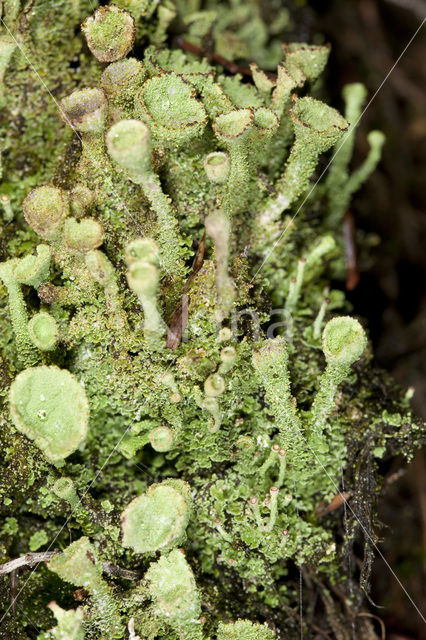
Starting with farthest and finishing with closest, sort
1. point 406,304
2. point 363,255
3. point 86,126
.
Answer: point 406,304 < point 363,255 < point 86,126

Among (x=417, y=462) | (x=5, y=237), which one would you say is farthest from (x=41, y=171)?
(x=417, y=462)

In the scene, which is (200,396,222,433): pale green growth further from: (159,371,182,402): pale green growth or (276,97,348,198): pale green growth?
(276,97,348,198): pale green growth

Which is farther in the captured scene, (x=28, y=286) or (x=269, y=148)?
(x=269, y=148)

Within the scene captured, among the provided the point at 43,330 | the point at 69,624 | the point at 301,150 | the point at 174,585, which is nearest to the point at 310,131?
the point at 301,150

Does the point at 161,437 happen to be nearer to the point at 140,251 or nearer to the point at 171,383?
the point at 171,383

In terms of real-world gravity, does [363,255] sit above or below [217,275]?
below

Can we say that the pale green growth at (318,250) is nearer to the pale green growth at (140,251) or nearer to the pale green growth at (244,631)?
the pale green growth at (140,251)

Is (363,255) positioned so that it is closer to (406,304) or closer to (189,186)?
(406,304)

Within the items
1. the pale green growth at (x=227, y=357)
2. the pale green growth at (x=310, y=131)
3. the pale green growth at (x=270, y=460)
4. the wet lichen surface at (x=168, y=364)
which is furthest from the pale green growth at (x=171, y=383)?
the pale green growth at (x=310, y=131)
